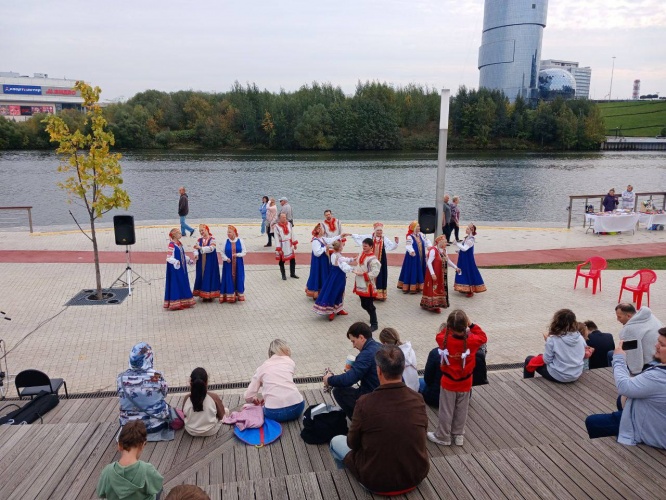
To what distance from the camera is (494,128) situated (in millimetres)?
85375

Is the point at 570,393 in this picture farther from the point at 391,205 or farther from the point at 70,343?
the point at 391,205

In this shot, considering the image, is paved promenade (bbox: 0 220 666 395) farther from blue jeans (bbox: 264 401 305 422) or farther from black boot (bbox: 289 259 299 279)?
blue jeans (bbox: 264 401 305 422)

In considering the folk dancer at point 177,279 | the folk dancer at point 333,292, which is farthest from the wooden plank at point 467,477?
the folk dancer at point 177,279

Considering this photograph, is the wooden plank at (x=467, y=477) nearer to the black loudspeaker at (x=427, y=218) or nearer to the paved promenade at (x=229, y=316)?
the paved promenade at (x=229, y=316)

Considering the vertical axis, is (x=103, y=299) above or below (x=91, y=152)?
below

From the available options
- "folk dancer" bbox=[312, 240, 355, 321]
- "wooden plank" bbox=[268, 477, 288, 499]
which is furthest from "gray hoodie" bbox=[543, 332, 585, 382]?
"folk dancer" bbox=[312, 240, 355, 321]

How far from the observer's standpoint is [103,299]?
1139 cm

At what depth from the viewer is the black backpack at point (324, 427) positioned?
16.1 feet

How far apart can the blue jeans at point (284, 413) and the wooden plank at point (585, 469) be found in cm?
235

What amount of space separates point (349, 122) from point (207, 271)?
74068 mm

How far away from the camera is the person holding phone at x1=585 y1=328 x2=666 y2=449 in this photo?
4.10m

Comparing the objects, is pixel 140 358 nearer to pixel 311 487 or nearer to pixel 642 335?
pixel 311 487

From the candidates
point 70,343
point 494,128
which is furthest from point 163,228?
point 494,128

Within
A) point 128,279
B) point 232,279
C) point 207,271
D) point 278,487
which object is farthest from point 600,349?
point 128,279
